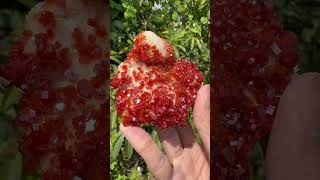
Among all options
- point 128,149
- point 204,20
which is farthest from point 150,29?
point 128,149

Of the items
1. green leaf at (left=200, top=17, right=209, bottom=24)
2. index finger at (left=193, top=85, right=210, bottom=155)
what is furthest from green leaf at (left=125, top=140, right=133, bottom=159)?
green leaf at (left=200, top=17, right=209, bottom=24)

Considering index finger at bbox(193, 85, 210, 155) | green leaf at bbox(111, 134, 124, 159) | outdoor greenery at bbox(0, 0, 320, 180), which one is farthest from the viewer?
green leaf at bbox(111, 134, 124, 159)

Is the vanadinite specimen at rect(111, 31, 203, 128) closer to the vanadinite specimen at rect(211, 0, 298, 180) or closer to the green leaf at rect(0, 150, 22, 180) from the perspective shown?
the vanadinite specimen at rect(211, 0, 298, 180)

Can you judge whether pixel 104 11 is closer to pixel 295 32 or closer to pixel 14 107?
pixel 14 107

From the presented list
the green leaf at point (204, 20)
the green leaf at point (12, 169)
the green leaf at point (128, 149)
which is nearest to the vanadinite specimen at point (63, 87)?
the green leaf at point (12, 169)

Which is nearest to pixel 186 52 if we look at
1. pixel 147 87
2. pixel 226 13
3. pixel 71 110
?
pixel 147 87

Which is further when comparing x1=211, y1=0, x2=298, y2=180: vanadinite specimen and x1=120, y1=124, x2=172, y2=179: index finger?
x1=120, y1=124, x2=172, y2=179: index finger

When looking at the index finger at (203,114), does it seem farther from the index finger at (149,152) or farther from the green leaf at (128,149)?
the green leaf at (128,149)
